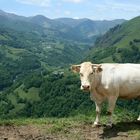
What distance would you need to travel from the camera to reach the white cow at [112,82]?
1437 cm

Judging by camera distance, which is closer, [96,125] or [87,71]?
[87,71]

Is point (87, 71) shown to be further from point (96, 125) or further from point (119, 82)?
point (96, 125)

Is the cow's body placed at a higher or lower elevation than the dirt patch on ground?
higher

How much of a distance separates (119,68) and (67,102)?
570 feet

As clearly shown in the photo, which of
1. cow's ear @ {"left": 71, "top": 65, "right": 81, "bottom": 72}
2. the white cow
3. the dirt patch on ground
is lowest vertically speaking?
the dirt patch on ground

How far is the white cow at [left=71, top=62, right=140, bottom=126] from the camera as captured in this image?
14367mm

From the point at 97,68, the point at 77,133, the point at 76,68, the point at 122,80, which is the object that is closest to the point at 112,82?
the point at 122,80

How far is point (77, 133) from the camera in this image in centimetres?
1410

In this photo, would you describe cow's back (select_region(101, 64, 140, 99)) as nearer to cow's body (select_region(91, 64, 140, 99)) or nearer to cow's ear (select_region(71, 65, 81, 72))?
cow's body (select_region(91, 64, 140, 99))

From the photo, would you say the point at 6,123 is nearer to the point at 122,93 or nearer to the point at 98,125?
the point at 98,125

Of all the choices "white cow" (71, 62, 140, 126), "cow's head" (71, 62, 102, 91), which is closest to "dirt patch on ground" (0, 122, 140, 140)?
"white cow" (71, 62, 140, 126)

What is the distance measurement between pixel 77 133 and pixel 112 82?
2311 millimetres

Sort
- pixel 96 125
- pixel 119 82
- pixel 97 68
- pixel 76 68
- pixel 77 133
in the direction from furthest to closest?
pixel 96 125 < pixel 119 82 < pixel 76 68 < pixel 97 68 < pixel 77 133

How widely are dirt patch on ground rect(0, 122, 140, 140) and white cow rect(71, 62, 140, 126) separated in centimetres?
56
